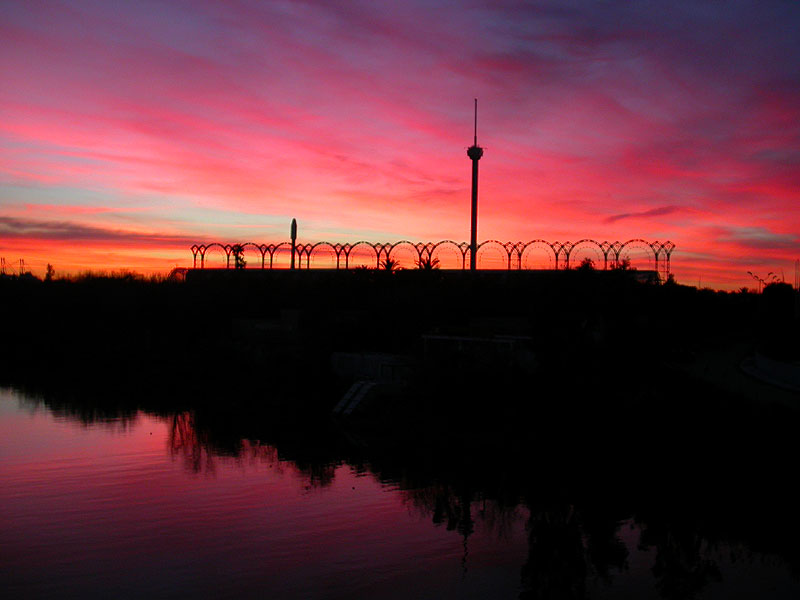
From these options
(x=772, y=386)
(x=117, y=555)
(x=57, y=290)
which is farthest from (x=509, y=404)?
(x=57, y=290)

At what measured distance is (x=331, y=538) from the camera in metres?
14.9

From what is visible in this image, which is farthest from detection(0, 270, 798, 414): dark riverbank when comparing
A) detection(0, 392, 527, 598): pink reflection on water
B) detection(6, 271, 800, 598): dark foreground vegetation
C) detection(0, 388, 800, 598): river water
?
detection(0, 392, 527, 598): pink reflection on water

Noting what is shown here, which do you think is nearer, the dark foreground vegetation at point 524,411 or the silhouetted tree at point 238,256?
the dark foreground vegetation at point 524,411

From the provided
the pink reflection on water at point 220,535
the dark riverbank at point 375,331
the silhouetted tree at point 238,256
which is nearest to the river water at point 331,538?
the pink reflection on water at point 220,535

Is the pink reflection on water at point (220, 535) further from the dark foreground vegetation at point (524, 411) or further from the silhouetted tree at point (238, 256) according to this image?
the silhouetted tree at point (238, 256)

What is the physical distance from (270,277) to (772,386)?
3485 centimetres

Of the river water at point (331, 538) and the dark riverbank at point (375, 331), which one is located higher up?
the dark riverbank at point (375, 331)

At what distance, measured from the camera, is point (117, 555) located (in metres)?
13.5

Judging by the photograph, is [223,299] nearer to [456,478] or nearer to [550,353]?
[550,353]

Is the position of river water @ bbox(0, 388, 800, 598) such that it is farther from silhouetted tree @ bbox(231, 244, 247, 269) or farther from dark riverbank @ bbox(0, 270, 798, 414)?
silhouetted tree @ bbox(231, 244, 247, 269)

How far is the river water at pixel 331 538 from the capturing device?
41.2 feet

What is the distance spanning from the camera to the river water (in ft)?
41.2

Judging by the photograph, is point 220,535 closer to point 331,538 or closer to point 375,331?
point 331,538

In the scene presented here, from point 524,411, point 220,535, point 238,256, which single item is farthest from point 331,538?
point 238,256
